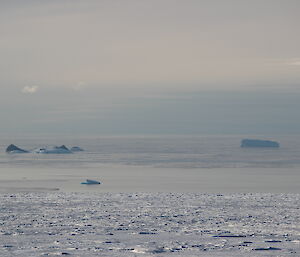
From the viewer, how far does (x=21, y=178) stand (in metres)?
26.1

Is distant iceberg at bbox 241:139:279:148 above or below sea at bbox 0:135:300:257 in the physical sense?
above

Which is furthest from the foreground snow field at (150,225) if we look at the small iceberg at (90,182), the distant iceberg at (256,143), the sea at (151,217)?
the distant iceberg at (256,143)

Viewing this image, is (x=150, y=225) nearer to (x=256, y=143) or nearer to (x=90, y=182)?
(x=90, y=182)

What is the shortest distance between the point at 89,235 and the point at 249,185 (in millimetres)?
12035

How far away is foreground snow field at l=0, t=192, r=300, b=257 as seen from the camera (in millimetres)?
10000

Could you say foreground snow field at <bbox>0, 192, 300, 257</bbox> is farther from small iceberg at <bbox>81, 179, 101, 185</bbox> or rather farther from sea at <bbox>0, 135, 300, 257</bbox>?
small iceberg at <bbox>81, 179, 101, 185</bbox>

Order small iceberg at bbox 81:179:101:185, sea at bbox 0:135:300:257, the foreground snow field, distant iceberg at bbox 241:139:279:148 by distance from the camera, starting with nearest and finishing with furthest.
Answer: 1. the foreground snow field
2. sea at bbox 0:135:300:257
3. small iceberg at bbox 81:179:101:185
4. distant iceberg at bbox 241:139:279:148

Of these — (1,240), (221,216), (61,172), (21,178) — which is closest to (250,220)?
(221,216)

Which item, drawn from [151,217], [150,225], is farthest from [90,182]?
[150,225]

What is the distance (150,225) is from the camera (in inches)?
488

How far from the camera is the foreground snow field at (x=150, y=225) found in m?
10.0

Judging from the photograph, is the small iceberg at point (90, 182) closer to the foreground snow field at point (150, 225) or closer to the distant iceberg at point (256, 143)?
the foreground snow field at point (150, 225)

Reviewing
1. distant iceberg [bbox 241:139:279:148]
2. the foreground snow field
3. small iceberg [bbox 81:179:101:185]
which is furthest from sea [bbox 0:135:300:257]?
distant iceberg [bbox 241:139:279:148]

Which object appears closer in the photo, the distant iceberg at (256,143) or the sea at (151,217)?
the sea at (151,217)
